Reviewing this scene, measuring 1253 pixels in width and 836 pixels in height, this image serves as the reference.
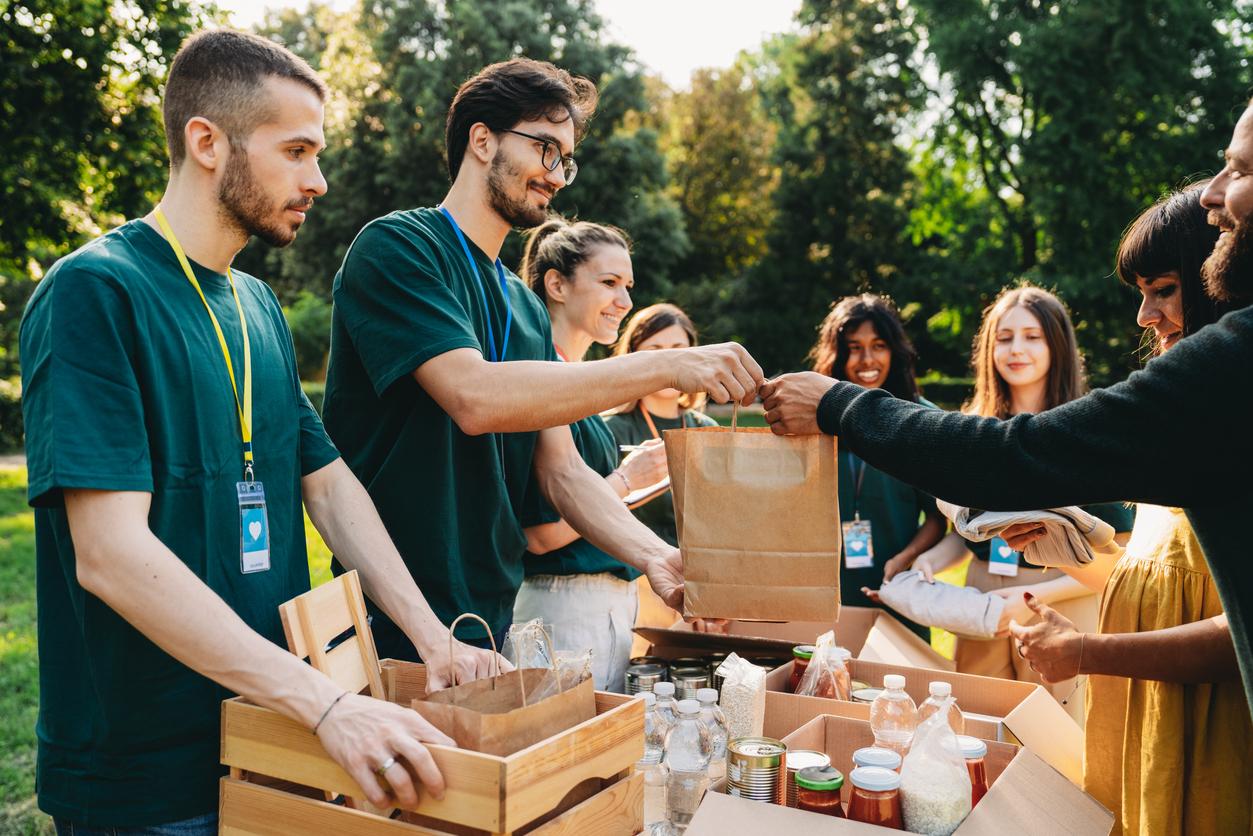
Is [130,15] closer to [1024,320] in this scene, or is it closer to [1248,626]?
[1024,320]

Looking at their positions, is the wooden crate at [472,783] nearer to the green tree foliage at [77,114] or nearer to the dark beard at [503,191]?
the dark beard at [503,191]

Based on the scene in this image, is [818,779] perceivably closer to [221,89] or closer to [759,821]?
[759,821]

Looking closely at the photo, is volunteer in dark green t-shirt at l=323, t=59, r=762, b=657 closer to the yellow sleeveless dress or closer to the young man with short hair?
→ the young man with short hair

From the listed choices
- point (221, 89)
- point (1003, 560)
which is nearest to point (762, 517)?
point (221, 89)

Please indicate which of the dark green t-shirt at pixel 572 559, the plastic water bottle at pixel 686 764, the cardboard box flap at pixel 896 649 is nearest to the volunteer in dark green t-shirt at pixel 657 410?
the dark green t-shirt at pixel 572 559

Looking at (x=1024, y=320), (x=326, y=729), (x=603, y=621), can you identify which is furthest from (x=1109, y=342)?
(x=326, y=729)

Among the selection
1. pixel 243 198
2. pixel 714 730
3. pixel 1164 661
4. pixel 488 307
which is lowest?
pixel 714 730

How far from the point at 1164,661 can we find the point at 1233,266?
0.89m

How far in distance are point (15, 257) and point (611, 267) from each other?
34.7 feet

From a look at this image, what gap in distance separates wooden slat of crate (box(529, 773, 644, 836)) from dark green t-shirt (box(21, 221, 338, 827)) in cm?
68

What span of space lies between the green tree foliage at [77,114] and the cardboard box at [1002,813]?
442 inches

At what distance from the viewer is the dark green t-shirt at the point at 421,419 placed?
6.59ft

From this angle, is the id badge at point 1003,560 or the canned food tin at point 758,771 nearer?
the canned food tin at point 758,771

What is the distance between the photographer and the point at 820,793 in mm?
1663
